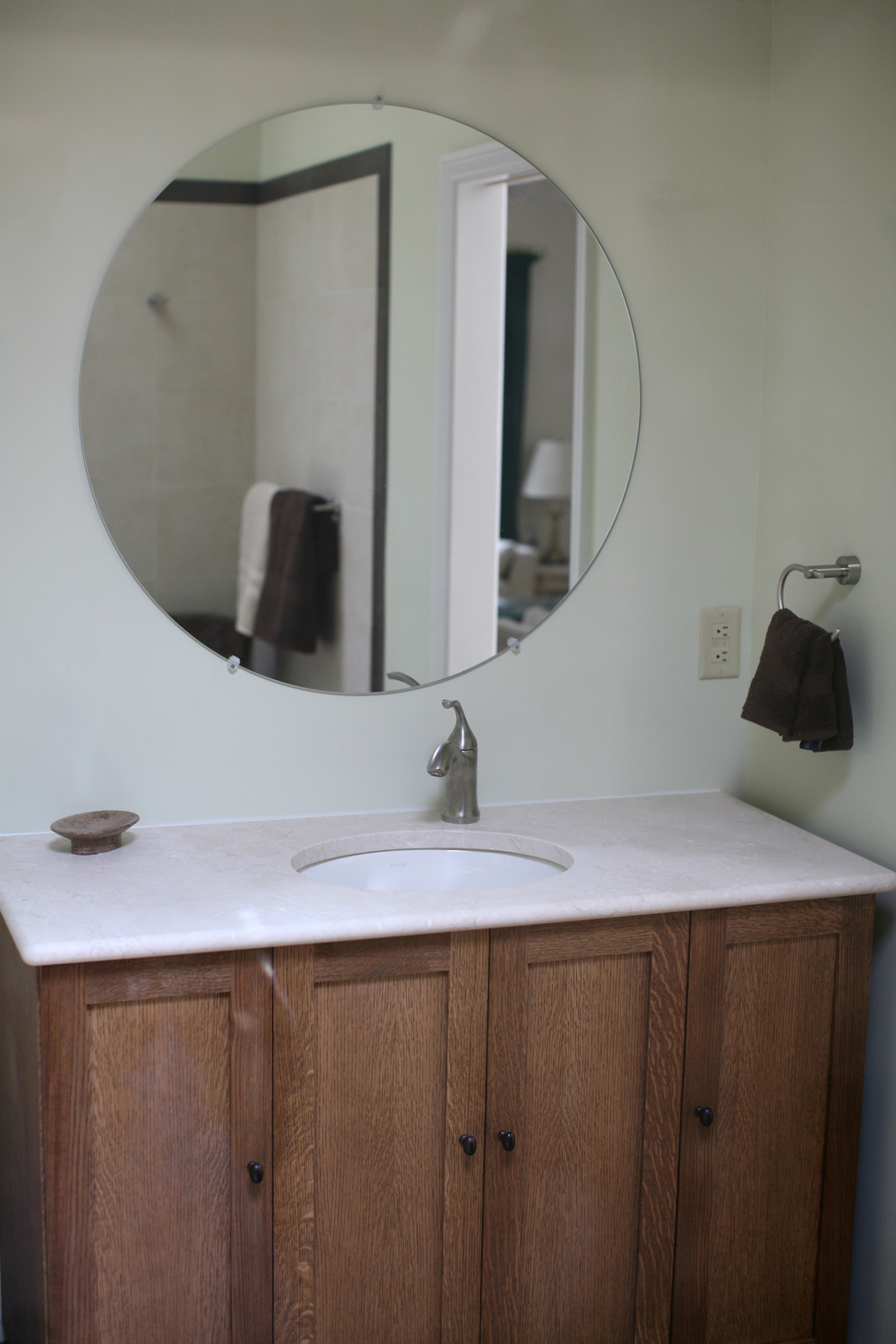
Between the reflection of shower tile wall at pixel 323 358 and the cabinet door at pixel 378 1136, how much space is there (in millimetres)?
567

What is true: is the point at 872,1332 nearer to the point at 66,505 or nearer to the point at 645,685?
the point at 645,685

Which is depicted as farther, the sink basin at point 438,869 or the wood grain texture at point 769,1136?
the sink basin at point 438,869

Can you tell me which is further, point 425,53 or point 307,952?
point 425,53

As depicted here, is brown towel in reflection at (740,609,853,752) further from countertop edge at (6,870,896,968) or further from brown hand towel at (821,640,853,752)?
countertop edge at (6,870,896,968)

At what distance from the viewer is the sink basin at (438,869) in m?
1.86

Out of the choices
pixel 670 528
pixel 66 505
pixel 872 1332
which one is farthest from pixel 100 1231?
pixel 670 528

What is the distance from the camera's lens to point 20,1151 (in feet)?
5.27

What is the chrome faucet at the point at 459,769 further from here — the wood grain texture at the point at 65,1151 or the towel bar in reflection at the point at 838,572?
the wood grain texture at the point at 65,1151

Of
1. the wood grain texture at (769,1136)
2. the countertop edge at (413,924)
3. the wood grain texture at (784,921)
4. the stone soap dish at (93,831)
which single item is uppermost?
the stone soap dish at (93,831)

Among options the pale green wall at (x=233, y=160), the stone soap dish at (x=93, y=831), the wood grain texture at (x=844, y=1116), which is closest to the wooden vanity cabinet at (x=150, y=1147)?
the stone soap dish at (x=93, y=831)

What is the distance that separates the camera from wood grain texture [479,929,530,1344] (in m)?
1.58

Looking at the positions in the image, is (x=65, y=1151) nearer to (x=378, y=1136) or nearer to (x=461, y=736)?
(x=378, y=1136)

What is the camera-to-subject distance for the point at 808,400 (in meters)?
1.97

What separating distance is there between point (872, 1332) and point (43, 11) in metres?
2.29
